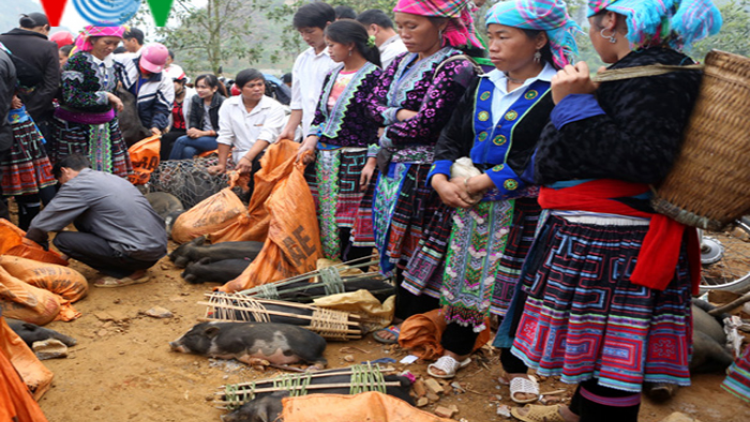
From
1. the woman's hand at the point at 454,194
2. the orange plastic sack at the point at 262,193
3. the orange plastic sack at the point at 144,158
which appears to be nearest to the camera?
the woman's hand at the point at 454,194

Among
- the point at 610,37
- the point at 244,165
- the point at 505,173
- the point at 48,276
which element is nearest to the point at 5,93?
the point at 48,276

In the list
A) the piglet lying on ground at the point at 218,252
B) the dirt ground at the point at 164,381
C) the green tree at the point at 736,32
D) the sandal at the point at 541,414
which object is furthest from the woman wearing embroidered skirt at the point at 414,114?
the green tree at the point at 736,32

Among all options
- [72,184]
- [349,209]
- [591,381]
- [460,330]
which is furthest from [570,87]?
[72,184]

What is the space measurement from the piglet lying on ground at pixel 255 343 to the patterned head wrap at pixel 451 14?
1920 millimetres

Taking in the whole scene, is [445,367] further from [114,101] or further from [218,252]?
[114,101]

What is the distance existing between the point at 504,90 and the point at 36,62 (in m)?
4.47

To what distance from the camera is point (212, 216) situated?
5.85 meters

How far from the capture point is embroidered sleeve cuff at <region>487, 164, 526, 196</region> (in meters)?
2.88

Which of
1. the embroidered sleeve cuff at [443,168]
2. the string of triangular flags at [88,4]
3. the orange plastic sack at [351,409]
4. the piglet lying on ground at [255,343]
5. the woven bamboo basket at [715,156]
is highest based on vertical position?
the string of triangular flags at [88,4]

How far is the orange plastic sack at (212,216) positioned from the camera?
5.80 meters

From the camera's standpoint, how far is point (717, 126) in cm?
200

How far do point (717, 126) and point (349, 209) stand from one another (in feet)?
9.63

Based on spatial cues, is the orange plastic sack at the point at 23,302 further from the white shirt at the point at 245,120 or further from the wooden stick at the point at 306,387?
the white shirt at the point at 245,120

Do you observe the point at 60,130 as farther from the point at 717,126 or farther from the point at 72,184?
the point at 717,126
